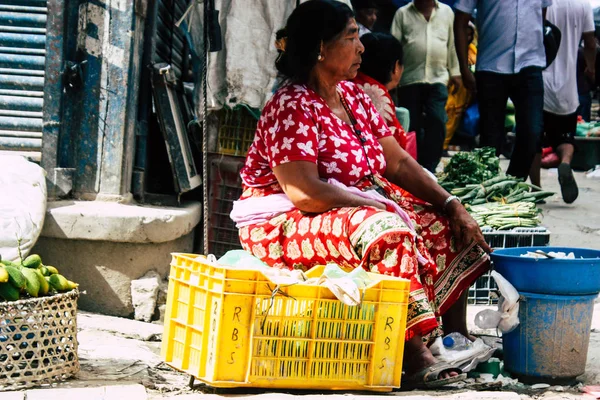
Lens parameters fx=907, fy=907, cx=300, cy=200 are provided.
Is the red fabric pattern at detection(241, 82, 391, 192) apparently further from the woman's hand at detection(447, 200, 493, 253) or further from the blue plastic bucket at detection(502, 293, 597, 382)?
the blue plastic bucket at detection(502, 293, 597, 382)

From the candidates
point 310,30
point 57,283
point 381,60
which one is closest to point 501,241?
point 381,60

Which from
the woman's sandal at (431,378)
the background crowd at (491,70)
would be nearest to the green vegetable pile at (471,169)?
the background crowd at (491,70)

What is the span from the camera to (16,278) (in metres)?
3.34

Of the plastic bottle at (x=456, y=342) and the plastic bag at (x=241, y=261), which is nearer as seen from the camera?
the plastic bag at (x=241, y=261)

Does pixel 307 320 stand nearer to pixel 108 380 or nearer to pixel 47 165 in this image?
pixel 108 380

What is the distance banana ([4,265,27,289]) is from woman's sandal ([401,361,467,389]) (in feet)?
5.00

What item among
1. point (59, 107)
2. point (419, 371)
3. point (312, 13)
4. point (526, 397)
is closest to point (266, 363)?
point (419, 371)

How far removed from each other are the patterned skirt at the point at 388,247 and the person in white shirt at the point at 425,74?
410 cm

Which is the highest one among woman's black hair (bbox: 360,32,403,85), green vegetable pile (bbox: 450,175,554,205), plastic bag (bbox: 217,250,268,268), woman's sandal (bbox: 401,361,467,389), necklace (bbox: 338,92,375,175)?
woman's black hair (bbox: 360,32,403,85)

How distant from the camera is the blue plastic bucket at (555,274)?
12.0ft

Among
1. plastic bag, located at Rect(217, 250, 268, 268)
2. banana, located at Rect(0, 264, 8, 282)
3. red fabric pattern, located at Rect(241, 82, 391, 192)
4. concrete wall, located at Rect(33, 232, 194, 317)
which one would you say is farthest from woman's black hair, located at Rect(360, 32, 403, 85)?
banana, located at Rect(0, 264, 8, 282)

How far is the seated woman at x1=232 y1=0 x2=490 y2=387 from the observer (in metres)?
3.53

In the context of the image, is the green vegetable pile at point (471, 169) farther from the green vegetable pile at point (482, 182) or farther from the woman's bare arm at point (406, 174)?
the woman's bare arm at point (406, 174)

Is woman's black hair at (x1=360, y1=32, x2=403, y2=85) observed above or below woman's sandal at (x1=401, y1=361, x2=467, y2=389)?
above
